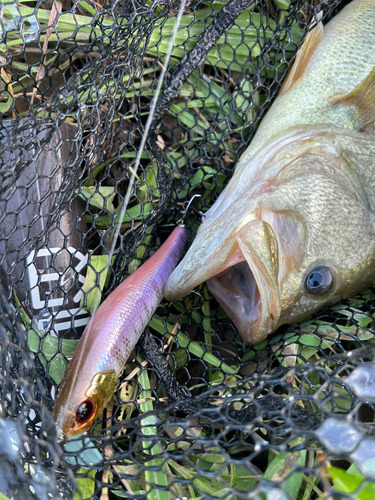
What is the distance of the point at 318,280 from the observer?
2.29m

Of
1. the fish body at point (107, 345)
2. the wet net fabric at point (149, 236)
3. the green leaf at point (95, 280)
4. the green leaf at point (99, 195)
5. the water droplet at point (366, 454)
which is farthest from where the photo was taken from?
the green leaf at point (99, 195)

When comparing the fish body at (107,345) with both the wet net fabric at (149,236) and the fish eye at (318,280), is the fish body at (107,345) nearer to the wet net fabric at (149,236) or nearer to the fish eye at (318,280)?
the wet net fabric at (149,236)

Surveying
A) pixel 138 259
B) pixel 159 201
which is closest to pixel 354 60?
pixel 159 201

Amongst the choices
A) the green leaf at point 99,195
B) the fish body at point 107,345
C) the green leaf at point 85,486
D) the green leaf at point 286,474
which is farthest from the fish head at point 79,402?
the green leaf at point 99,195

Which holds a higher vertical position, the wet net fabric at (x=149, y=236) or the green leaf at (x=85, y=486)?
the wet net fabric at (x=149, y=236)

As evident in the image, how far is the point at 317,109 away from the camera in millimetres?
2609

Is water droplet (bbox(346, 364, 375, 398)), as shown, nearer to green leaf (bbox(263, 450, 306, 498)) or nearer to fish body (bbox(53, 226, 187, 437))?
green leaf (bbox(263, 450, 306, 498))

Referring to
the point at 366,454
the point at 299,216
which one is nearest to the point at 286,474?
the point at 366,454

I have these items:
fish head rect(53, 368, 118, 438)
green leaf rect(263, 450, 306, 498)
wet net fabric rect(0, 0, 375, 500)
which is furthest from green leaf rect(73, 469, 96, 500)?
green leaf rect(263, 450, 306, 498)

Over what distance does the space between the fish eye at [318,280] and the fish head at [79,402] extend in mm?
1054

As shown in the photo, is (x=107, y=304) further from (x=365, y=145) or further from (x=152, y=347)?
(x=365, y=145)

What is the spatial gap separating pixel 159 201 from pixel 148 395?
1.08 m

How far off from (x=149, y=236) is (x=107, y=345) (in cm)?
86

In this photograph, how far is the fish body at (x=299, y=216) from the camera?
221cm
